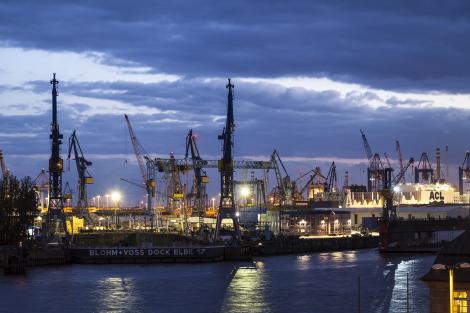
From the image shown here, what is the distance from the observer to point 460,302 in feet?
107

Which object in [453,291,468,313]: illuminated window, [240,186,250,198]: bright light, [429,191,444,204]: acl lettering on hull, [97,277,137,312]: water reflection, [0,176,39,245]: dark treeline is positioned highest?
[240,186,250,198]: bright light

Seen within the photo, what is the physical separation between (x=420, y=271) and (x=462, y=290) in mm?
50333

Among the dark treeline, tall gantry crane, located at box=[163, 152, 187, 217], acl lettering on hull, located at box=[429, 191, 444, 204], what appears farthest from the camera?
acl lettering on hull, located at box=[429, 191, 444, 204]

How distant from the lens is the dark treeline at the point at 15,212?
9769cm

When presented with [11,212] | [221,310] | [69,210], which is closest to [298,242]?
[11,212]

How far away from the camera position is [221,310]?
55.6m

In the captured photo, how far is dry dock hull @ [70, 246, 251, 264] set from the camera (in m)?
98.6

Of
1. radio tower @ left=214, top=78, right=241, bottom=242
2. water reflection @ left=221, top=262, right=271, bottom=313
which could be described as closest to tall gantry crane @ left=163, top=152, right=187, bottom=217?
radio tower @ left=214, top=78, right=241, bottom=242

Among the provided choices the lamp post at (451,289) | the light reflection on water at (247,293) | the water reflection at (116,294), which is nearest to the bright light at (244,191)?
the light reflection on water at (247,293)

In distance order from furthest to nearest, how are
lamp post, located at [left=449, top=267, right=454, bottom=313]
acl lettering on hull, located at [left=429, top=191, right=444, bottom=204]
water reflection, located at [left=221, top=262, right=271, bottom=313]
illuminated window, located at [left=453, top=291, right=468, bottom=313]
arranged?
acl lettering on hull, located at [left=429, top=191, right=444, bottom=204] → water reflection, located at [left=221, top=262, right=271, bottom=313] → illuminated window, located at [left=453, top=291, right=468, bottom=313] → lamp post, located at [left=449, top=267, right=454, bottom=313]

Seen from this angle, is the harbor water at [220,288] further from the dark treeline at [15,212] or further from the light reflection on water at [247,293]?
the dark treeline at [15,212]

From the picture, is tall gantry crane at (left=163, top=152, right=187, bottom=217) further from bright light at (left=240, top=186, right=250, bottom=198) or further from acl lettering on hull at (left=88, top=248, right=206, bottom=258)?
acl lettering on hull at (left=88, top=248, right=206, bottom=258)

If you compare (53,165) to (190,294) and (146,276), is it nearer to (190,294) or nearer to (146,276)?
(146,276)

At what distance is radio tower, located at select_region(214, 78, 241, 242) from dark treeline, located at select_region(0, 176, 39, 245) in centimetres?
1901
